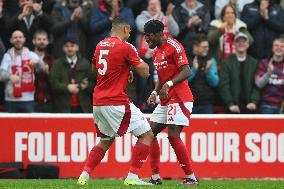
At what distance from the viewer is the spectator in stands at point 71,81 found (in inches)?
699

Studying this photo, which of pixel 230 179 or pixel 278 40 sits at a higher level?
pixel 278 40

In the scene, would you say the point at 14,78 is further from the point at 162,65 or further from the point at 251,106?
the point at 162,65

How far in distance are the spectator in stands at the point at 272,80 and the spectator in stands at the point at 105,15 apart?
2.76 meters

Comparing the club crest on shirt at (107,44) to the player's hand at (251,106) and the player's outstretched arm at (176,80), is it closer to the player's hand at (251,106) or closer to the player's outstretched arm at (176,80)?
the player's outstretched arm at (176,80)

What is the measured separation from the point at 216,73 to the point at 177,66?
16.7 ft

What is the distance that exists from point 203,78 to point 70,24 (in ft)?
9.41

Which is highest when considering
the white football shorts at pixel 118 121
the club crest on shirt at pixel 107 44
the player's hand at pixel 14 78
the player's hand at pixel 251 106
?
the club crest on shirt at pixel 107 44

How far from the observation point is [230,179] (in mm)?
16531

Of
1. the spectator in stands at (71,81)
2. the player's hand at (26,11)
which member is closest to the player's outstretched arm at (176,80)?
the spectator in stands at (71,81)

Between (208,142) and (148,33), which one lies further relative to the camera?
(208,142)

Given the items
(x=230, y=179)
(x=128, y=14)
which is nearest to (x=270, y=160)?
(x=230, y=179)

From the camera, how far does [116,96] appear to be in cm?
1238

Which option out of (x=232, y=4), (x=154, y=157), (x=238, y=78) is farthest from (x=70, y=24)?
(x=154, y=157)

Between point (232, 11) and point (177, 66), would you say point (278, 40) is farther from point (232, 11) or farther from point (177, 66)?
point (177, 66)
